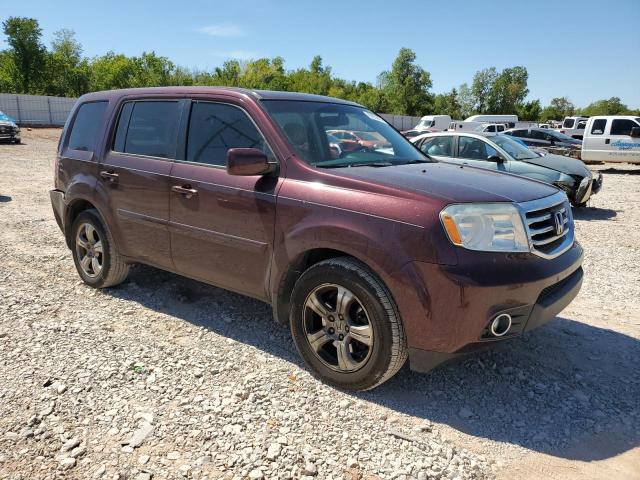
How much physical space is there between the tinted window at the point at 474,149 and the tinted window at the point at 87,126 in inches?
280

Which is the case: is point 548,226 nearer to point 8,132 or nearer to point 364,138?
point 364,138

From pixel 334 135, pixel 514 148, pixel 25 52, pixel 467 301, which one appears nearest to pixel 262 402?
pixel 467 301

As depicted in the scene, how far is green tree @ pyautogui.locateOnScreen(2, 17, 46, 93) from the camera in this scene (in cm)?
5153

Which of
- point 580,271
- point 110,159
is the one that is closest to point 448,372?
point 580,271

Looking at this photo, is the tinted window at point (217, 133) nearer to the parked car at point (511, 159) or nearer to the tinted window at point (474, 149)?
the parked car at point (511, 159)

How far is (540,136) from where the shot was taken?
20.2m

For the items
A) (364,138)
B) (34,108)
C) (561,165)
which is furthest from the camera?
(34,108)

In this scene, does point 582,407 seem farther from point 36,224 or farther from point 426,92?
point 426,92

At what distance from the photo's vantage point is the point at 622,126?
18625 mm

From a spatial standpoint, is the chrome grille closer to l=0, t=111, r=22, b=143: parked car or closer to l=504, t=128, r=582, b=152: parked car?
l=504, t=128, r=582, b=152: parked car

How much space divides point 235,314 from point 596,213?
8.56 meters

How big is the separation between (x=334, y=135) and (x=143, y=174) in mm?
1633

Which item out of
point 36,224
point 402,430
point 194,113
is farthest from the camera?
point 36,224

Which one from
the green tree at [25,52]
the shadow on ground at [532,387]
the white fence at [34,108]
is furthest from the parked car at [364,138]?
the green tree at [25,52]
